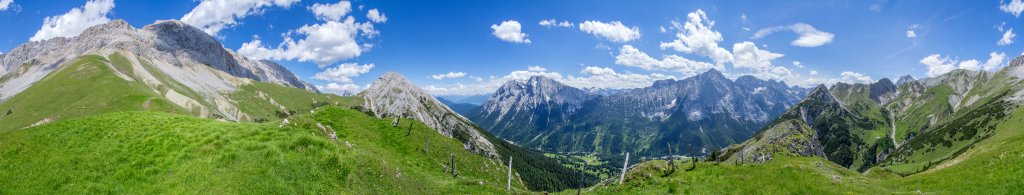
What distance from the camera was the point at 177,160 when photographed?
89.5 feet

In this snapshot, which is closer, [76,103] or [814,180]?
[814,180]

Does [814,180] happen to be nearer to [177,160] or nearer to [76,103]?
[177,160]

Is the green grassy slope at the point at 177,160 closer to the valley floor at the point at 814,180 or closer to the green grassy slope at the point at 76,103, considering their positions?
the valley floor at the point at 814,180

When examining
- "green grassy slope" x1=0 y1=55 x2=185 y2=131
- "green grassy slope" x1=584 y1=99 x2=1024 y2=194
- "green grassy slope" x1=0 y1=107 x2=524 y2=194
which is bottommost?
"green grassy slope" x1=584 y1=99 x2=1024 y2=194

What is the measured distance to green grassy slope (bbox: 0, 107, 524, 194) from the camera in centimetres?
2492

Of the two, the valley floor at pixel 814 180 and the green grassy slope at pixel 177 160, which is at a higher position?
the green grassy slope at pixel 177 160

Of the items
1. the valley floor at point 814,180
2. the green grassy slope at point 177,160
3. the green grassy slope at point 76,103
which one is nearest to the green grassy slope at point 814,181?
the valley floor at point 814,180

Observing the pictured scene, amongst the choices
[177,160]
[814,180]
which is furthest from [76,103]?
[814,180]

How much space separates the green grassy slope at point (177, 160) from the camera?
2492 cm

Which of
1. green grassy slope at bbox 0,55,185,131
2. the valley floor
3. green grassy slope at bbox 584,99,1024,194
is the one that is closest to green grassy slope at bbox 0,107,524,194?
the valley floor

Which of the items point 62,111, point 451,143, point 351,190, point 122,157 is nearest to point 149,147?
point 122,157

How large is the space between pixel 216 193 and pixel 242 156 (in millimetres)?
4536

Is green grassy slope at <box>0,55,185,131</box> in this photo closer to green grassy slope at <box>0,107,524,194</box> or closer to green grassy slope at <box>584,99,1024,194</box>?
green grassy slope at <box>0,107,524,194</box>

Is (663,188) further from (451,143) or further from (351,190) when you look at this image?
(451,143)
